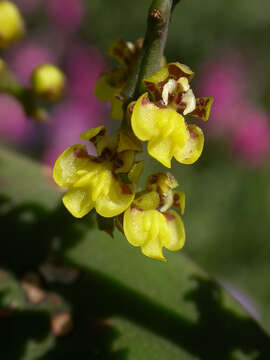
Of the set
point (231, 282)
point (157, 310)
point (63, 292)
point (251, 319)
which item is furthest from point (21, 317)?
point (231, 282)

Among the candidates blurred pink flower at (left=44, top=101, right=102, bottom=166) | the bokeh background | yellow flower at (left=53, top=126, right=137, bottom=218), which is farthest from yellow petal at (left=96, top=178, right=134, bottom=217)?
blurred pink flower at (left=44, top=101, right=102, bottom=166)

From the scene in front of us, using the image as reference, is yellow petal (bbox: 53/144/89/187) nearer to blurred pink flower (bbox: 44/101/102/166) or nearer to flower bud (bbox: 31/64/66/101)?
flower bud (bbox: 31/64/66/101)

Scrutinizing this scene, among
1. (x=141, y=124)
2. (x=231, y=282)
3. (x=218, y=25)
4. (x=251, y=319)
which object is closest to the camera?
(x=141, y=124)

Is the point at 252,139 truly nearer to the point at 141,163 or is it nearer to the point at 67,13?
the point at 67,13

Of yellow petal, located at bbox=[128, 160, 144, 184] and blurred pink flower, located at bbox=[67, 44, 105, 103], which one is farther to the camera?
blurred pink flower, located at bbox=[67, 44, 105, 103]

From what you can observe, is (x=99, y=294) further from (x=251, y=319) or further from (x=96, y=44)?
(x=96, y=44)

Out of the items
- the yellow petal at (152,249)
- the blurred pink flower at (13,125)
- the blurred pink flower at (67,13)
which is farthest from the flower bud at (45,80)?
the blurred pink flower at (67,13)

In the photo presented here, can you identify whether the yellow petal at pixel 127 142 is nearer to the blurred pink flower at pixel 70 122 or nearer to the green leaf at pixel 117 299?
the green leaf at pixel 117 299
